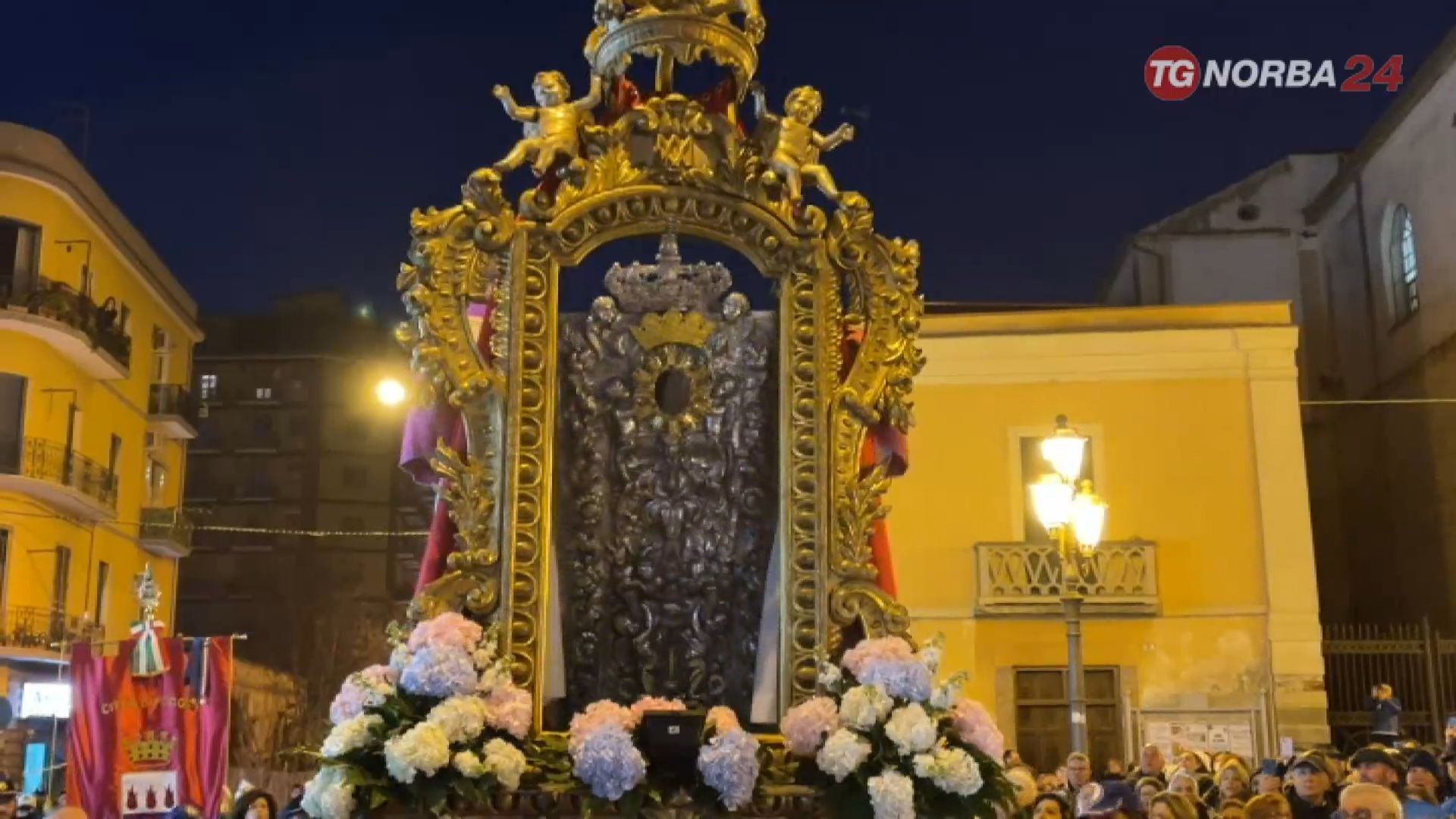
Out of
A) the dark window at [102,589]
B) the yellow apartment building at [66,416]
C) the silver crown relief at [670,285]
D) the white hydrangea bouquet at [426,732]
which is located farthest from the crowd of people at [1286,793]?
the dark window at [102,589]

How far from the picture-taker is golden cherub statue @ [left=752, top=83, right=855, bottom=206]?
4988 millimetres

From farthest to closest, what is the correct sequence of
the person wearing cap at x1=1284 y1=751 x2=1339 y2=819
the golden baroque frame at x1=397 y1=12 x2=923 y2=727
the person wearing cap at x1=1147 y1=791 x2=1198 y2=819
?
the person wearing cap at x1=1284 y1=751 x2=1339 y2=819
the person wearing cap at x1=1147 y1=791 x2=1198 y2=819
the golden baroque frame at x1=397 y1=12 x2=923 y2=727

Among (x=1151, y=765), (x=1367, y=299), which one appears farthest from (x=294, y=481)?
(x=1151, y=765)

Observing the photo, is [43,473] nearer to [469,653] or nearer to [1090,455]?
[1090,455]

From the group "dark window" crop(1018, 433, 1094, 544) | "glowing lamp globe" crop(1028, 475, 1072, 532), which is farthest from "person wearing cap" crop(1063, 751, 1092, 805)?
"dark window" crop(1018, 433, 1094, 544)

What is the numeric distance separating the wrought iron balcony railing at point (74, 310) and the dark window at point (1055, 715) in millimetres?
Answer: 14108

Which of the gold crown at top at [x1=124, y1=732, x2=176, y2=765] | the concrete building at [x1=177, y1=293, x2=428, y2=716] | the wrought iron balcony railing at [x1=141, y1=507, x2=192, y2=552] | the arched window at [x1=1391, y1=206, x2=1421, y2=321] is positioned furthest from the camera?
the concrete building at [x1=177, y1=293, x2=428, y2=716]

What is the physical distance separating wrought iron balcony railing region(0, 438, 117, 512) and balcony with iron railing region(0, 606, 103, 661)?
1786 mm

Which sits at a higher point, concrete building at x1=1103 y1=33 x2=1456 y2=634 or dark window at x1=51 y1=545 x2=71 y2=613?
concrete building at x1=1103 y1=33 x2=1456 y2=634

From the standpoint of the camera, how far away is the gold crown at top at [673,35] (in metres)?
5.08

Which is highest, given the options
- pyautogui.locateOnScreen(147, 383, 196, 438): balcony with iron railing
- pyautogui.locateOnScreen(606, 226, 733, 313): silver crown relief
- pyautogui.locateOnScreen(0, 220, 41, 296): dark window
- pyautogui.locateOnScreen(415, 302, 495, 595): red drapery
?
pyautogui.locateOnScreen(0, 220, 41, 296): dark window

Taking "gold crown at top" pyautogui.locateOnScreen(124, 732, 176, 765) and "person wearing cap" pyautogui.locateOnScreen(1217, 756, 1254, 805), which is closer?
"person wearing cap" pyautogui.locateOnScreen(1217, 756, 1254, 805)

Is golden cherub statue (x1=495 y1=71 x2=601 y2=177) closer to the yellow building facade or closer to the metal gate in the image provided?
the yellow building facade

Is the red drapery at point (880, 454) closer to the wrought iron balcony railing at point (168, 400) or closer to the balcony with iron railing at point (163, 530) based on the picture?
the balcony with iron railing at point (163, 530)
